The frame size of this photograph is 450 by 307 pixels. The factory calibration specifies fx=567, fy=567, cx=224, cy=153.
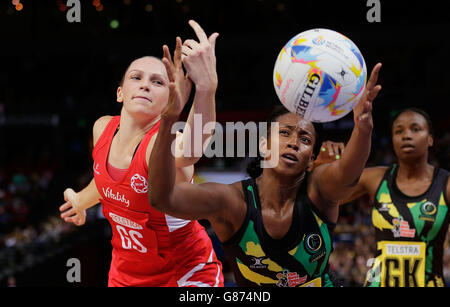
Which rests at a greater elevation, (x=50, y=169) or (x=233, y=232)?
(x=50, y=169)

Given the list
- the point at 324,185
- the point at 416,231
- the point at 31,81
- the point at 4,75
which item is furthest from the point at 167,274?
the point at 4,75

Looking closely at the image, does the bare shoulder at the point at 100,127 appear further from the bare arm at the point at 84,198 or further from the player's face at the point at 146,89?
the player's face at the point at 146,89

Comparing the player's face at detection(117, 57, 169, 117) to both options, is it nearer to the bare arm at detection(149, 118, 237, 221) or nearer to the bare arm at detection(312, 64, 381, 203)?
the bare arm at detection(149, 118, 237, 221)

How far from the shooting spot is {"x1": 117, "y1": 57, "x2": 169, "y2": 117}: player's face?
3992 mm

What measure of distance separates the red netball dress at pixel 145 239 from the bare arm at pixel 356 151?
3.73 ft

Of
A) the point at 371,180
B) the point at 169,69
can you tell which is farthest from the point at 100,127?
the point at 371,180

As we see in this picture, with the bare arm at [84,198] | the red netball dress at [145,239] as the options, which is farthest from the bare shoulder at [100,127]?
the red netball dress at [145,239]

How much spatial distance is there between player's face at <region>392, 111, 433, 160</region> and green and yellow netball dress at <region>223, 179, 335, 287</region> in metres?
1.80

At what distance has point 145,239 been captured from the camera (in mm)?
3818

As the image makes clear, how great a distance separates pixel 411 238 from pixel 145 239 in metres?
2.33

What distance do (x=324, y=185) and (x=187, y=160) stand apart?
32.6 inches

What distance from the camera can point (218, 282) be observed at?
3988 millimetres

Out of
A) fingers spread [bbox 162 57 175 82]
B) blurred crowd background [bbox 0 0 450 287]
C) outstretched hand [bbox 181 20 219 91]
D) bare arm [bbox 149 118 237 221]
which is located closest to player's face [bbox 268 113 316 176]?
bare arm [bbox 149 118 237 221]

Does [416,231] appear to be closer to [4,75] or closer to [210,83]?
[210,83]
